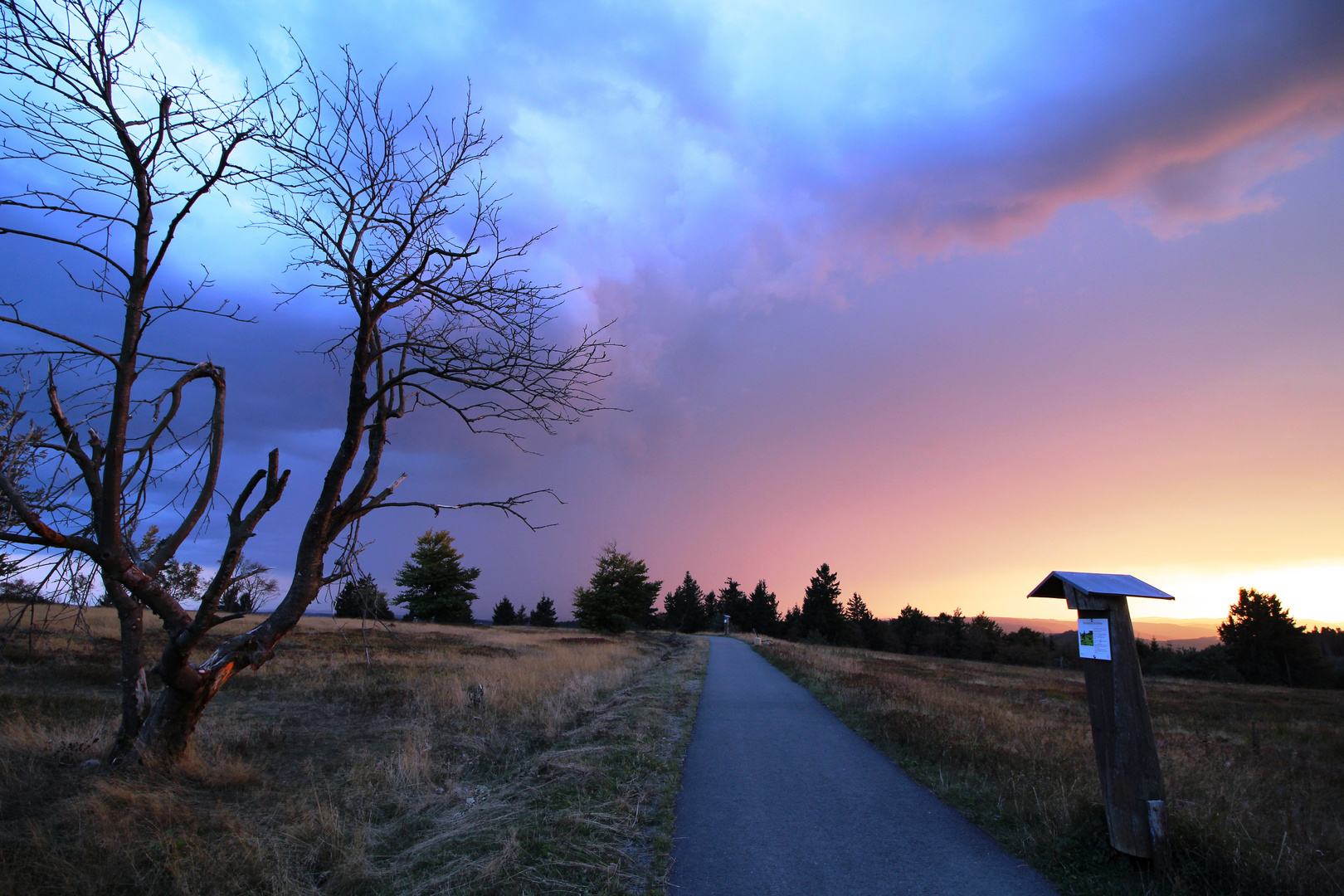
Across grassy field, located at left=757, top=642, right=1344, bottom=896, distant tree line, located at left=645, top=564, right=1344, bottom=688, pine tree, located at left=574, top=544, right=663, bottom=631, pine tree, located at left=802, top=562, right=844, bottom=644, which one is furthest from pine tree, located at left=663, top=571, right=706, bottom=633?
grassy field, located at left=757, top=642, right=1344, bottom=896

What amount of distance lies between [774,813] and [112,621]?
3033 centimetres

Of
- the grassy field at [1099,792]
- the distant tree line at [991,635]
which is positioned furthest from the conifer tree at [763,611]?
the grassy field at [1099,792]

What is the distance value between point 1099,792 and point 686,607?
10224 centimetres

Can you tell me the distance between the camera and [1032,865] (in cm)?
450

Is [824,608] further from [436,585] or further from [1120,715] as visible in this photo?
[1120,715]

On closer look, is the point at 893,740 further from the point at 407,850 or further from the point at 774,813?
the point at 407,850

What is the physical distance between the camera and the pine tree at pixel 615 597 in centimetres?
5441

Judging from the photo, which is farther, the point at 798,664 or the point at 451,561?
the point at 451,561

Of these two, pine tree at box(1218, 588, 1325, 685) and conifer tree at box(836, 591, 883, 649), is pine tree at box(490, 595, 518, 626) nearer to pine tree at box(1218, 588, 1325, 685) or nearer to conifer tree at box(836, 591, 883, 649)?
conifer tree at box(836, 591, 883, 649)

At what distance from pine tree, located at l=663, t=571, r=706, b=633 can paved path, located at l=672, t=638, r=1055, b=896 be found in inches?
3655

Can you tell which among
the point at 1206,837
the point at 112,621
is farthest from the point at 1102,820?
the point at 112,621

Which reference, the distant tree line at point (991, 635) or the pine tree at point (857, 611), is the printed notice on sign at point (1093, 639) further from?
the pine tree at point (857, 611)

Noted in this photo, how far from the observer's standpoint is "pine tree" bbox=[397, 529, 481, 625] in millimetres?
52531

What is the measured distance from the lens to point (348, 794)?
23.1ft
